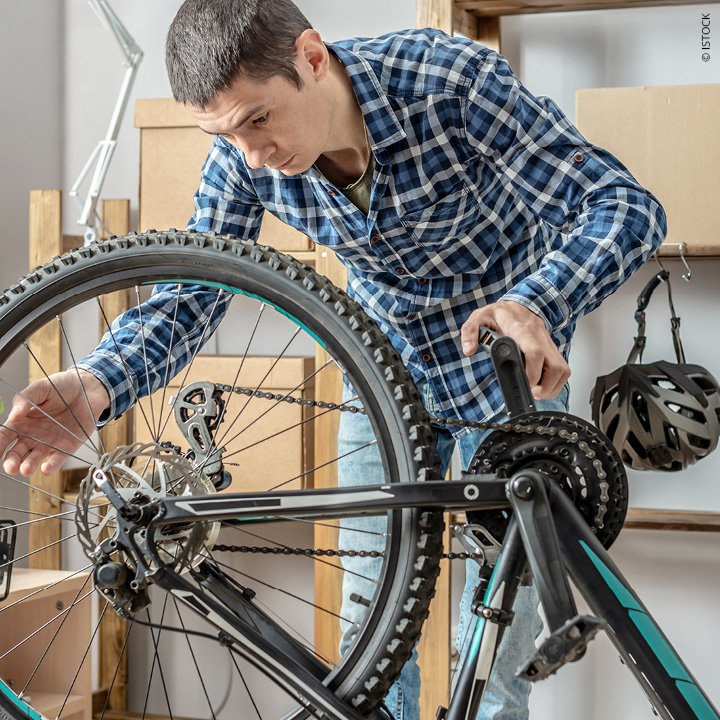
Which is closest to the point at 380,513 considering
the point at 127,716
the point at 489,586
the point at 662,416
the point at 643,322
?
the point at 489,586

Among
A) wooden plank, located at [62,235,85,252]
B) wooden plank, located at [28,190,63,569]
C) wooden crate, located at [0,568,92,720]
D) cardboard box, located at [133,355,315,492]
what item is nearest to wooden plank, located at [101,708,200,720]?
wooden crate, located at [0,568,92,720]

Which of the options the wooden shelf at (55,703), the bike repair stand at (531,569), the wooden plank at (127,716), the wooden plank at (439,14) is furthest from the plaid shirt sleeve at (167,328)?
the wooden plank at (127,716)

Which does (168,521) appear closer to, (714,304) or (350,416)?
(350,416)

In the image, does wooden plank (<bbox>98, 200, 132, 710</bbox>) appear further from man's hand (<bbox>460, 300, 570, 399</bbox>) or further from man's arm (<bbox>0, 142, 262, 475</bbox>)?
man's hand (<bbox>460, 300, 570, 399</bbox>)

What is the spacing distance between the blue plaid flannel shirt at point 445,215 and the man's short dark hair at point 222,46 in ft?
0.46

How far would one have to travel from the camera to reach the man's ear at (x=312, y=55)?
0.82 meters

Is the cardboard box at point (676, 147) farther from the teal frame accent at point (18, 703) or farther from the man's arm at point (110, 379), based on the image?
the teal frame accent at point (18, 703)

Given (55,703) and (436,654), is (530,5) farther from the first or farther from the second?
(55,703)

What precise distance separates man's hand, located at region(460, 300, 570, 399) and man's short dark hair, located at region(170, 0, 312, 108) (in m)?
0.30

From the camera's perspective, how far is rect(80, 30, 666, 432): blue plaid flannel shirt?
2.56 feet

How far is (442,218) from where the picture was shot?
96 cm

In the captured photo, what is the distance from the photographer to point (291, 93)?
81cm

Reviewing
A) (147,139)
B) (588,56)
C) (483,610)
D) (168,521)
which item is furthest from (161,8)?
(483,610)

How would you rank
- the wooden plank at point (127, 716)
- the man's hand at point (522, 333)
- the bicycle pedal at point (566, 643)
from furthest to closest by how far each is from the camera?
the wooden plank at point (127, 716), the man's hand at point (522, 333), the bicycle pedal at point (566, 643)
